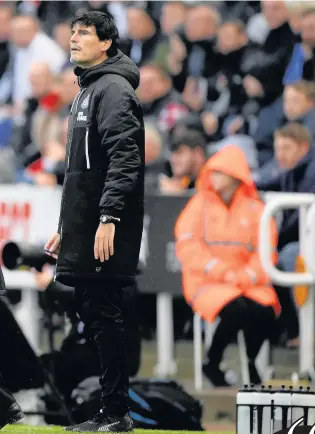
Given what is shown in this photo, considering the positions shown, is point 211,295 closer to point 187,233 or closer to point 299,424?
point 187,233

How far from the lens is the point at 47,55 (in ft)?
37.7

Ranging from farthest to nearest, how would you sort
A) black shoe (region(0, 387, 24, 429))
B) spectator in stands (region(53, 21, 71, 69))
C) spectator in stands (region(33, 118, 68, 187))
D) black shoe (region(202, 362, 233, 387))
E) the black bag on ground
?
1. spectator in stands (region(53, 21, 71, 69))
2. spectator in stands (region(33, 118, 68, 187))
3. black shoe (region(202, 362, 233, 387))
4. the black bag on ground
5. black shoe (region(0, 387, 24, 429))

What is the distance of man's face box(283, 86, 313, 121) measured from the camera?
10.1 meters

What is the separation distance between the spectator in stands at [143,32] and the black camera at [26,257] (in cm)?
214

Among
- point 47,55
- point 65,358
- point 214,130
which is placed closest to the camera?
point 65,358

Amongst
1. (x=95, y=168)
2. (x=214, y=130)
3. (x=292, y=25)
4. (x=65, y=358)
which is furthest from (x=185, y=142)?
(x=95, y=168)

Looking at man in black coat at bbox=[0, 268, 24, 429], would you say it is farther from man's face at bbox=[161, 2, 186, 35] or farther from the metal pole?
man's face at bbox=[161, 2, 186, 35]

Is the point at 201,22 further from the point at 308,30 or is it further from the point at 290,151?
the point at 290,151

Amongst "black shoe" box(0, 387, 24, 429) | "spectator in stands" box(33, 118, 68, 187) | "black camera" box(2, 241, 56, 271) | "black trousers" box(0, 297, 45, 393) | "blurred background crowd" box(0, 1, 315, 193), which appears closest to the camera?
"black shoe" box(0, 387, 24, 429)

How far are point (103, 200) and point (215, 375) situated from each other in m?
3.95

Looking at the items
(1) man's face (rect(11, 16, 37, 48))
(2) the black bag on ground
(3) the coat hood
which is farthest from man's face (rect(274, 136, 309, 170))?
(3) the coat hood

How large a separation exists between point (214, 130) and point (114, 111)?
14.5 feet

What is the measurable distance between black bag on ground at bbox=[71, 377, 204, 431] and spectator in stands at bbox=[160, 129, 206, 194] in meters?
1.97

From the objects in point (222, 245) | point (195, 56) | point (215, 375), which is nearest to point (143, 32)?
point (195, 56)
